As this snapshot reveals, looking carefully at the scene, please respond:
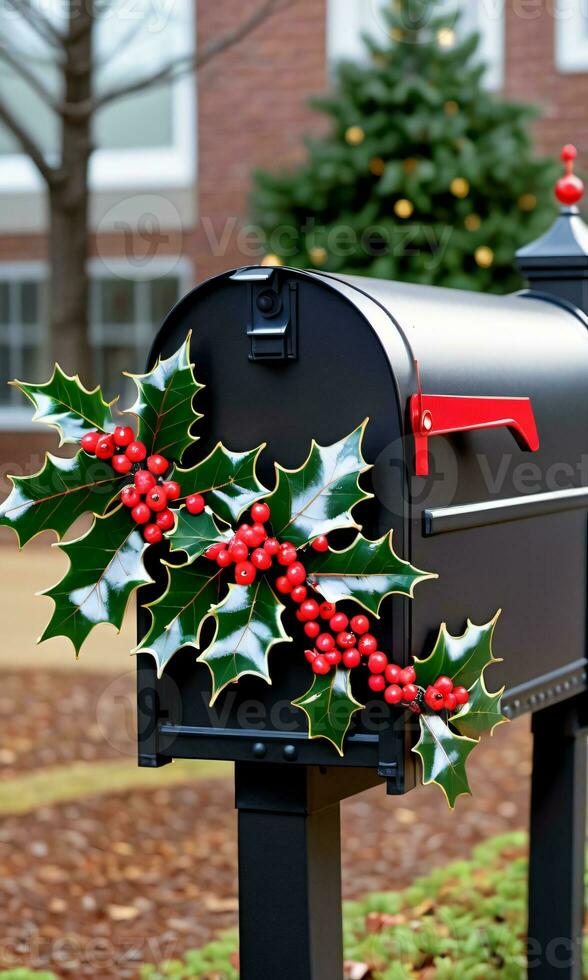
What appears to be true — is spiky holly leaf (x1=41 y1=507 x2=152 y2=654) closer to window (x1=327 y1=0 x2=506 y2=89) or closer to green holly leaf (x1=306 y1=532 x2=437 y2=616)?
green holly leaf (x1=306 y1=532 x2=437 y2=616)

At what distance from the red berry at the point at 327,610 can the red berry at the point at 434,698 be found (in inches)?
6.5

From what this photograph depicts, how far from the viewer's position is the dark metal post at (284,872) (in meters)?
1.97

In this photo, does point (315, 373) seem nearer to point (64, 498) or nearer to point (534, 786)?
point (64, 498)

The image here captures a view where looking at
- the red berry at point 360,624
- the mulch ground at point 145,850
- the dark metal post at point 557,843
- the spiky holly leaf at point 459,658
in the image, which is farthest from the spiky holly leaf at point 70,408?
the mulch ground at point 145,850

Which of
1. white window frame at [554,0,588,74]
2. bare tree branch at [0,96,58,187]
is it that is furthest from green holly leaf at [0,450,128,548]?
white window frame at [554,0,588,74]

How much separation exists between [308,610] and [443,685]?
0.69 ft

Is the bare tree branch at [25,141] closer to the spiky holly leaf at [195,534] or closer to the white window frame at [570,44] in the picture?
the spiky holly leaf at [195,534]

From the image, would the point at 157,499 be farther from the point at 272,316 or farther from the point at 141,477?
the point at 272,316

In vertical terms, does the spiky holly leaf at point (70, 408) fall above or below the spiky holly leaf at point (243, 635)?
above

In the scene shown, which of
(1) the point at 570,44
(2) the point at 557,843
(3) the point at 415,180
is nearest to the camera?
(2) the point at 557,843

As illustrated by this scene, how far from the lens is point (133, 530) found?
1.94 metres

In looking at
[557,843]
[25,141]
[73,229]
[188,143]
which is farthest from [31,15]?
[188,143]

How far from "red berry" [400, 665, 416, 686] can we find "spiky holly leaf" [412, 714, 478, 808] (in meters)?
0.06

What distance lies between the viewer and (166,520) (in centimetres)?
191
